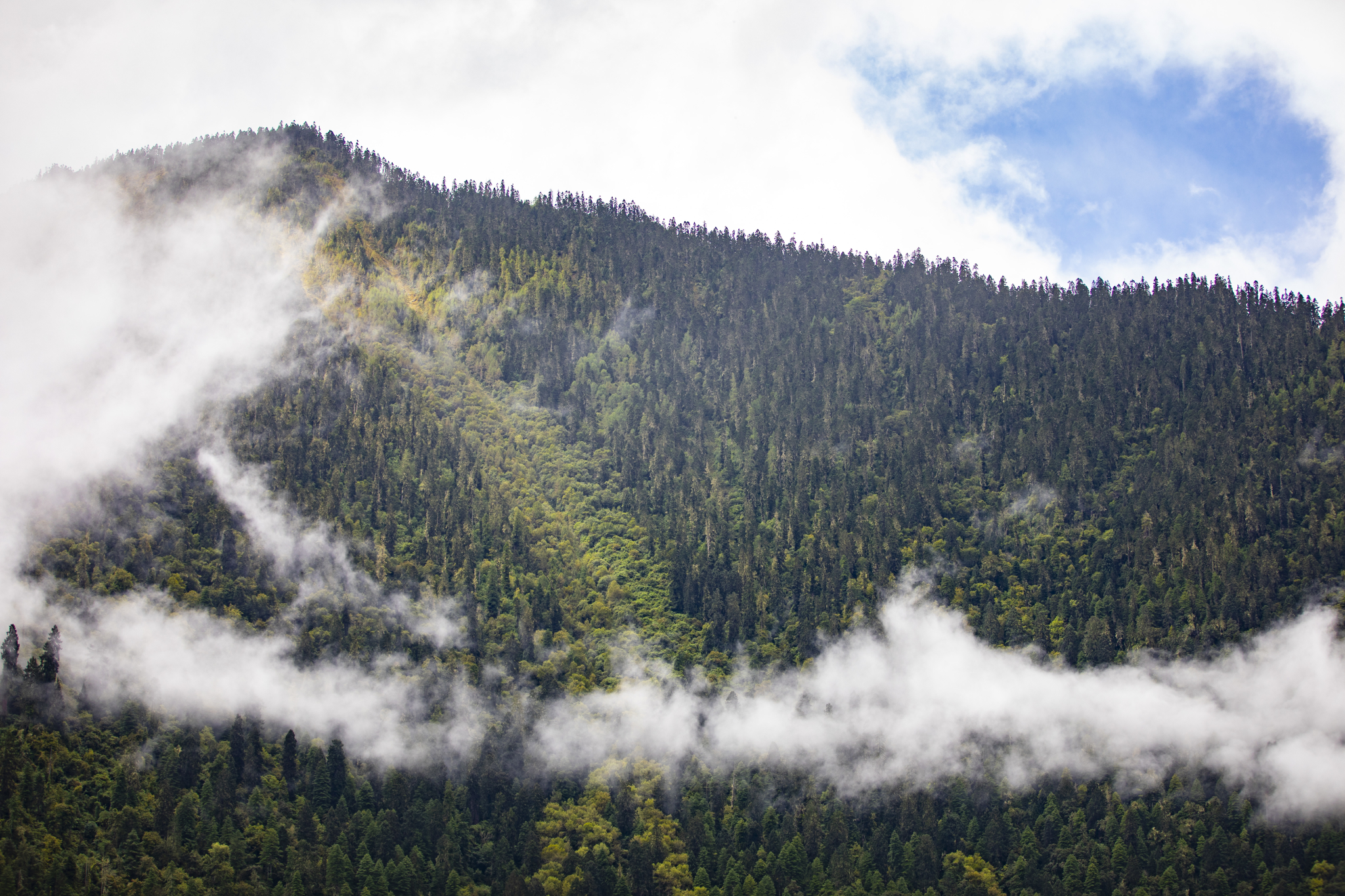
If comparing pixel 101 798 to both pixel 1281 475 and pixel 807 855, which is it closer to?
pixel 807 855

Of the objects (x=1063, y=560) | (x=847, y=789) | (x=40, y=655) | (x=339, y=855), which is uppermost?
(x=1063, y=560)

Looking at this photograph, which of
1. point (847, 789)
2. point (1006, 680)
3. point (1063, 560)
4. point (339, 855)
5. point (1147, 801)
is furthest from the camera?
point (1063, 560)

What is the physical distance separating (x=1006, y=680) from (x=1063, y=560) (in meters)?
24.2

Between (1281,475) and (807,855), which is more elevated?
(1281,475)

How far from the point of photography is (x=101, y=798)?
150875 millimetres

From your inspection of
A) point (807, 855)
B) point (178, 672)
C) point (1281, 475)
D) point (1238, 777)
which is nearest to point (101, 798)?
point (178, 672)

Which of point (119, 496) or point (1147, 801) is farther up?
point (119, 496)

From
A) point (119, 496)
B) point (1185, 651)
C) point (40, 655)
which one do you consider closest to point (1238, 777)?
point (1185, 651)

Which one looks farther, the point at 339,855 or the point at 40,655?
the point at 40,655

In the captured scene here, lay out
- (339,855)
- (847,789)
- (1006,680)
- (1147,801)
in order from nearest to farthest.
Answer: (339,855) → (1147,801) → (847,789) → (1006,680)

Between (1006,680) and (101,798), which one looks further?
(1006,680)

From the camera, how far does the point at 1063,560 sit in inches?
7776

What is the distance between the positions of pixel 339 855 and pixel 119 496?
7933cm

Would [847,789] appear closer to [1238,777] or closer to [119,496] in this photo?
[1238,777]
